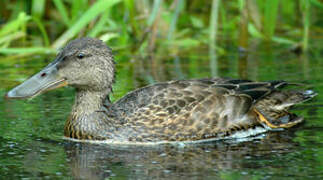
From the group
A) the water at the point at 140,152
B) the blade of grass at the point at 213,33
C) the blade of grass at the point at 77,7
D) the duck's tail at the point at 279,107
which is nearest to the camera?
the water at the point at 140,152

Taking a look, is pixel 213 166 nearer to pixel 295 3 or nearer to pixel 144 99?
pixel 144 99

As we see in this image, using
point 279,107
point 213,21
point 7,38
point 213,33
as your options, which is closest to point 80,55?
point 279,107

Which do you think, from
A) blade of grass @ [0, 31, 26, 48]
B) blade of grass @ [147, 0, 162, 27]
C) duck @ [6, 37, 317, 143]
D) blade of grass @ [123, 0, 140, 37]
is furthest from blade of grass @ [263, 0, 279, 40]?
blade of grass @ [0, 31, 26, 48]

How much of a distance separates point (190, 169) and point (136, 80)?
176 inches

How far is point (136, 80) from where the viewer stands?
10953 millimetres

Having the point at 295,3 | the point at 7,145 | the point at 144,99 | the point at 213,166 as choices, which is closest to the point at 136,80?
the point at 144,99

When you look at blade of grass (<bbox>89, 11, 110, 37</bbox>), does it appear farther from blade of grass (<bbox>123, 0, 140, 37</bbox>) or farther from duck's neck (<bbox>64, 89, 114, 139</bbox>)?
duck's neck (<bbox>64, 89, 114, 139</bbox>)

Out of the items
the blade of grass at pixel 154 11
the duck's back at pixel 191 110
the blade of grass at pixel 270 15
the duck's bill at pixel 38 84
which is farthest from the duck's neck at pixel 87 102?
the blade of grass at pixel 270 15

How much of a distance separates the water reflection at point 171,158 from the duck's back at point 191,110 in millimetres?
280

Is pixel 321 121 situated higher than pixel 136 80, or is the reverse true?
pixel 136 80

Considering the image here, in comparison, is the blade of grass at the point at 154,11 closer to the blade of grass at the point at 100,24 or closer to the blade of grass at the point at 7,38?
the blade of grass at the point at 100,24

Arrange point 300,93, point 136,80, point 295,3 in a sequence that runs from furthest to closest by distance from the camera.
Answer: point 295,3
point 136,80
point 300,93

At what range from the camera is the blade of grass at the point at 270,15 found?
476 inches

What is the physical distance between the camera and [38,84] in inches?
311
